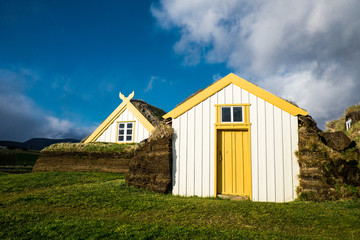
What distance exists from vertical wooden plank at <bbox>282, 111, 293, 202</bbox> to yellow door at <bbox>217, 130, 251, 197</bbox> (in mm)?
1301

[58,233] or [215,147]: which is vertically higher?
[215,147]

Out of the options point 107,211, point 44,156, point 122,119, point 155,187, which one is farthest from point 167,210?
point 44,156

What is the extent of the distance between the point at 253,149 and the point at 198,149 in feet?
7.03

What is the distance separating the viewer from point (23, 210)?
6500 millimetres

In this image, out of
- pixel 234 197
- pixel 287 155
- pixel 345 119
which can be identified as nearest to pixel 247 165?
pixel 234 197

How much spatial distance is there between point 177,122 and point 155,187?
9.30 feet

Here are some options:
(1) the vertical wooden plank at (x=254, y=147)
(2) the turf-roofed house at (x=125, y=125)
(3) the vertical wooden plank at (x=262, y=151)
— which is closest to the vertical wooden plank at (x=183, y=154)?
(1) the vertical wooden plank at (x=254, y=147)

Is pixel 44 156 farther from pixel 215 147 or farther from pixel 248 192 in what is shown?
pixel 248 192

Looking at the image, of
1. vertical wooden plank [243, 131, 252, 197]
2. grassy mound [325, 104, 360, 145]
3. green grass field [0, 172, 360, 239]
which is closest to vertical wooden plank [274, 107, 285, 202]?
green grass field [0, 172, 360, 239]

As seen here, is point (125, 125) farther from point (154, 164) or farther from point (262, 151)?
point (262, 151)

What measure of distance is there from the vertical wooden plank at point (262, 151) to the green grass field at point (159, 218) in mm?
1314

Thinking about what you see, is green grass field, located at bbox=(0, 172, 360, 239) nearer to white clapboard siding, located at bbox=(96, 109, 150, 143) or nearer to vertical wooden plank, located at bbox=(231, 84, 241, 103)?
vertical wooden plank, located at bbox=(231, 84, 241, 103)

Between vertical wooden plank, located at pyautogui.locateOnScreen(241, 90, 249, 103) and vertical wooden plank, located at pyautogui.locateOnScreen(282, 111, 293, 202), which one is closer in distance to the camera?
vertical wooden plank, located at pyautogui.locateOnScreen(282, 111, 293, 202)

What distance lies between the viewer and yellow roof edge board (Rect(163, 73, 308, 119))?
861 centimetres
